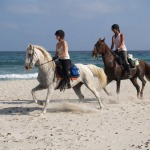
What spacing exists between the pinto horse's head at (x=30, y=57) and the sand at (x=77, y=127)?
129 cm

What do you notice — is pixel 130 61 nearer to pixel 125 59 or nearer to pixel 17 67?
pixel 125 59

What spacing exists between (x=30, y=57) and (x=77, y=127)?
2.35m

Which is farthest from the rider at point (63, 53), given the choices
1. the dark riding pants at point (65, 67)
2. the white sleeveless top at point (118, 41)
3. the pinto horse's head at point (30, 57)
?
the white sleeveless top at point (118, 41)

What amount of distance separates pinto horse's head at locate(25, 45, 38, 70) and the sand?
129 centimetres

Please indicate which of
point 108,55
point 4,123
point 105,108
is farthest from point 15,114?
point 108,55

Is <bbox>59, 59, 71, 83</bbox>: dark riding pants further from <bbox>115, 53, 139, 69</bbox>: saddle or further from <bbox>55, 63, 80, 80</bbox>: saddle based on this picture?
<bbox>115, 53, 139, 69</bbox>: saddle

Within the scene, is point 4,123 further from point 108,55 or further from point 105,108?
point 108,55

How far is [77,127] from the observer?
7586 mm

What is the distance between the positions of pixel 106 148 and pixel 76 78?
12.1 feet

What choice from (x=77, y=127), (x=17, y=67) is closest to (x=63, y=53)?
(x=77, y=127)

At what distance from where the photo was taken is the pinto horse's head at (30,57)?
346 inches

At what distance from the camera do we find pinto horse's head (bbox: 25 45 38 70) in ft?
28.8

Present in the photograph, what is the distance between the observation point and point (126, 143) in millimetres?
6316

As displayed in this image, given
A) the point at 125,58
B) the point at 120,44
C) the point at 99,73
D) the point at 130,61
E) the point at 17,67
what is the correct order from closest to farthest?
the point at 99,73 → the point at 120,44 → the point at 125,58 → the point at 130,61 → the point at 17,67
